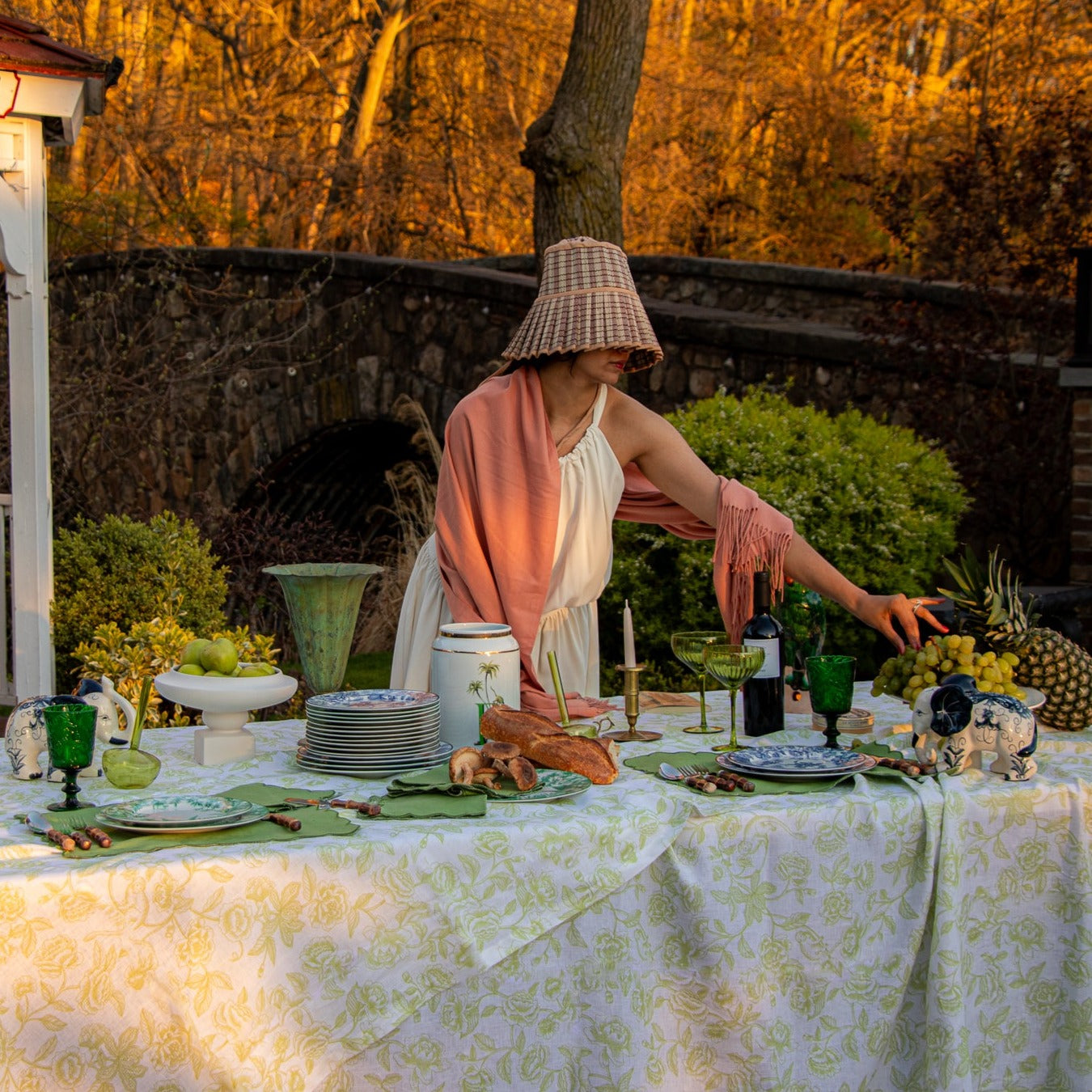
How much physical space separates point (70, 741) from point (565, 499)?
1345 millimetres

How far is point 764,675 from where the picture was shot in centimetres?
281

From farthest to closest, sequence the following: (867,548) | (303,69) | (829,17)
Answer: (303,69), (829,17), (867,548)

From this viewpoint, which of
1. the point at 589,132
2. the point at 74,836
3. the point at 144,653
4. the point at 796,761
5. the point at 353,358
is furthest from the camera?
the point at 353,358

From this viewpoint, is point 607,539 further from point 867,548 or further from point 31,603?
point 867,548

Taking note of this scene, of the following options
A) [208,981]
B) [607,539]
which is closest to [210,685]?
[208,981]

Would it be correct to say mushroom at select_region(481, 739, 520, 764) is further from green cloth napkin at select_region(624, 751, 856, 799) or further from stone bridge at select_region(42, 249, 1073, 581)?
stone bridge at select_region(42, 249, 1073, 581)

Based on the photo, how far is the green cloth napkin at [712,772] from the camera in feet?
7.79

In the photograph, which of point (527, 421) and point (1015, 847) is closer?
point (1015, 847)

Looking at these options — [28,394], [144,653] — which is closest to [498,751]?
[144,653]

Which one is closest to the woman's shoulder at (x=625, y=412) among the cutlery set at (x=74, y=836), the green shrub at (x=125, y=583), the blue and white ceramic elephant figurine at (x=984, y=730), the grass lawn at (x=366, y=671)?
the blue and white ceramic elephant figurine at (x=984, y=730)

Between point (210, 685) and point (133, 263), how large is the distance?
29.5ft

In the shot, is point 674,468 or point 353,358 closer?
point 674,468

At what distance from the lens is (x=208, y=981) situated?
196 centimetres

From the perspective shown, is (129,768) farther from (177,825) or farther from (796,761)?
(796,761)
